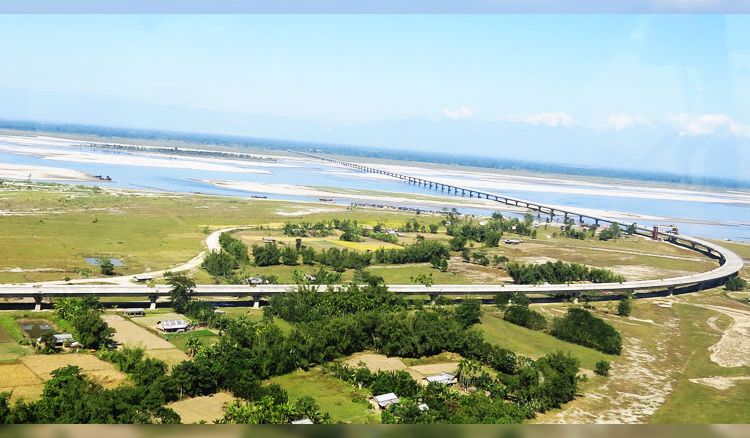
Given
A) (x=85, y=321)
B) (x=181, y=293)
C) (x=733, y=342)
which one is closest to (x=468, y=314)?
(x=733, y=342)

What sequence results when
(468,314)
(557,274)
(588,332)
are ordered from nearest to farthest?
1. (588,332)
2. (468,314)
3. (557,274)

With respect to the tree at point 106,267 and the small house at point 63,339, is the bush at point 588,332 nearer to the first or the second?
the small house at point 63,339

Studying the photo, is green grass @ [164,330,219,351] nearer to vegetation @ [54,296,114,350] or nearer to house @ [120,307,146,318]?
vegetation @ [54,296,114,350]

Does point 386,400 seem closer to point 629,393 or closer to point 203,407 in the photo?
point 203,407

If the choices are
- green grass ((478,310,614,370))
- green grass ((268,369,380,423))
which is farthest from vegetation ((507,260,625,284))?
green grass ((268,369,380,423))

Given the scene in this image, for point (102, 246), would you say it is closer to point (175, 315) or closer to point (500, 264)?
point (175, 315)

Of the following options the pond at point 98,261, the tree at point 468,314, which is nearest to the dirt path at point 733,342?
the tree at point 468,314

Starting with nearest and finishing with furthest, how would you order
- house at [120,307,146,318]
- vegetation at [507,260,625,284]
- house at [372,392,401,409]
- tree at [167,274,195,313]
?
house at [372,392,401,409] → house at [120,307,146,318] → tree at [167,274,195,313] → vegetation at [507,260,625,284]
